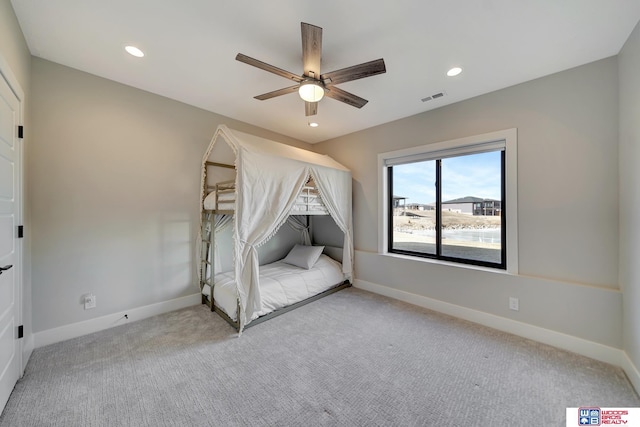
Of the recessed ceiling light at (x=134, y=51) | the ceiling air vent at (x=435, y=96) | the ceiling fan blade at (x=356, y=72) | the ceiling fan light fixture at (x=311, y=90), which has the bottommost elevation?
the ceiling fan light fixture at (x=311, y=90)

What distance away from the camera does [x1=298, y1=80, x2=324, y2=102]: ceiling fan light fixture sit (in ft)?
6.39

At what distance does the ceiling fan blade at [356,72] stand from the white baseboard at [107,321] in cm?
313

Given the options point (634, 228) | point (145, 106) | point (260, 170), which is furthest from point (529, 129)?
point (145, 106)

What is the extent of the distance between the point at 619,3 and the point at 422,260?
8.86ft

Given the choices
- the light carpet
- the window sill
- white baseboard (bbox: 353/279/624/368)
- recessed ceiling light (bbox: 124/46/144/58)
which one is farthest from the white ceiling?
the light carpet

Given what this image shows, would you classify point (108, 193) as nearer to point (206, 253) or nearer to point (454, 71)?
point (206, 253)

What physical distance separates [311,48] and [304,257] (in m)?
2.78

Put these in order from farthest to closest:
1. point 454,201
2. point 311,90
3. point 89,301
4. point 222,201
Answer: point 454,201 → point 222,201 → point 89,301 → point 311,90

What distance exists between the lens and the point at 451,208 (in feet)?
10.4

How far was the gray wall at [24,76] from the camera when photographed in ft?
5.06

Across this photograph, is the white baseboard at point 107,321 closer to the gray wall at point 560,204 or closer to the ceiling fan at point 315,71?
the ceiling fan at point 315,71

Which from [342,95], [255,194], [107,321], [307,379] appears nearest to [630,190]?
[342,95]

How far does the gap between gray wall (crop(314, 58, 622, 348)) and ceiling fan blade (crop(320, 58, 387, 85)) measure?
1.75m

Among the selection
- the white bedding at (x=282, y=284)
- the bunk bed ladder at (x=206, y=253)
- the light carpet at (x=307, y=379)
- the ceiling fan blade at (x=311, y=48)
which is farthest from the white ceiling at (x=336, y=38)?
the light carpet at (x=307, y=379)
